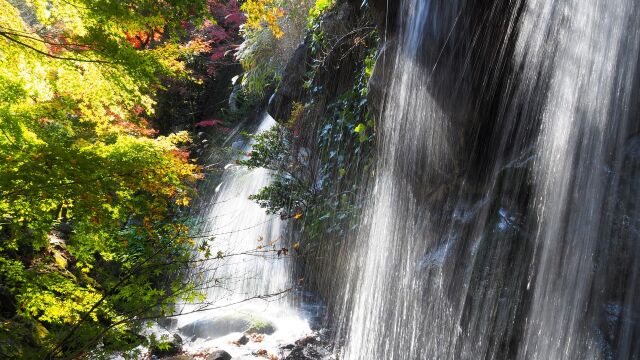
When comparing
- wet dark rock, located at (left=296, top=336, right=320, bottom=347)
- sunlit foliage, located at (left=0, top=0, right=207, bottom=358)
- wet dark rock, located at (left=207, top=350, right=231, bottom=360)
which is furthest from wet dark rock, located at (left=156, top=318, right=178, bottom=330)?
sunlit foliage, located at (left=0, top=0, right=207, bottom=358)

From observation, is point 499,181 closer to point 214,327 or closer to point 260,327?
point 260,327

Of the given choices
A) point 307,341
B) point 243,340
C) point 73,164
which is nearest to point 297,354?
point 307,341

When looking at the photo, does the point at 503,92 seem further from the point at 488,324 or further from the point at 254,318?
the point at 254,318

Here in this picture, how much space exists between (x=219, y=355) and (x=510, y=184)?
4.78 m

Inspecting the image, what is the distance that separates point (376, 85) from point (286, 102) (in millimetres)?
4435

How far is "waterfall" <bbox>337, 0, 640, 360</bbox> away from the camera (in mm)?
3475

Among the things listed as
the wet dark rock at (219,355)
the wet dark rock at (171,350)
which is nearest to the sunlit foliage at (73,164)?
the wet dark rock at (219,355)

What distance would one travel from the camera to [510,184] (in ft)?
14.4

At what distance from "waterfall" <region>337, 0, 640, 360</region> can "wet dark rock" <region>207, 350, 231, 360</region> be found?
1.92 metres

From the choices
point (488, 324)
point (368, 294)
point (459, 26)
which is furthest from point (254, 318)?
point (459, 26)

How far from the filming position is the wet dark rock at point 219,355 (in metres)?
6.47

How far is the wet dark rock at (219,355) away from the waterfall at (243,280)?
0.95 feet

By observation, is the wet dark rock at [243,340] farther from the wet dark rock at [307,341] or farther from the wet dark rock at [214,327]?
the wet dark rock at [307,341]

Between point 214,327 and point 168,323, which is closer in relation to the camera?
point 214,327
